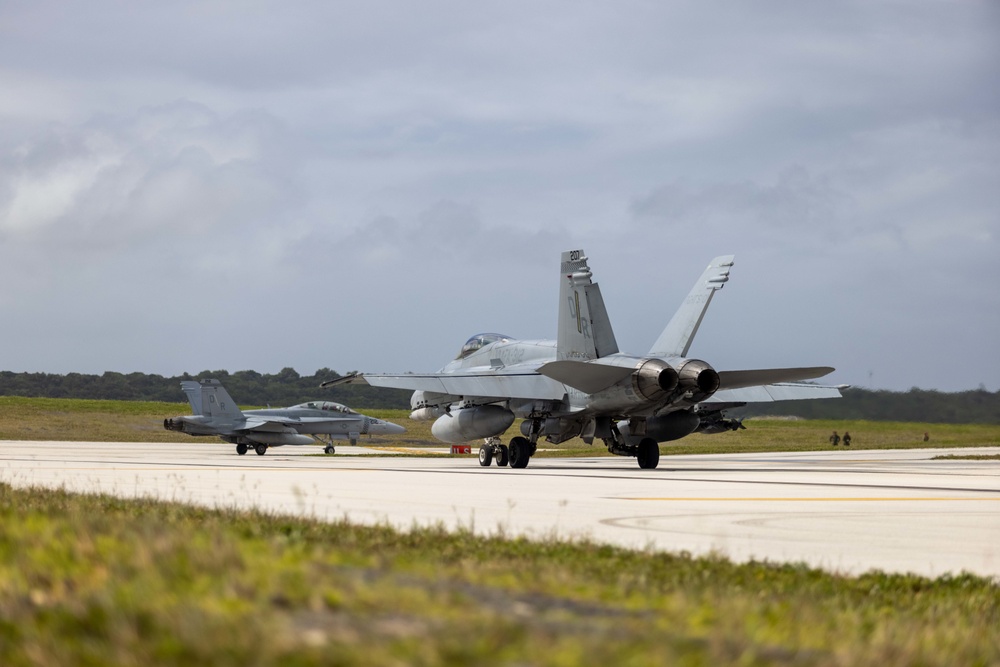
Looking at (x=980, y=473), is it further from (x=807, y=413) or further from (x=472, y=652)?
(x=472, y=652)

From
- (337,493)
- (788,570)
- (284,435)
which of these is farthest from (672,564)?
(284,435)

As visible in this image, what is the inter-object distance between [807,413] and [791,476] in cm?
1164

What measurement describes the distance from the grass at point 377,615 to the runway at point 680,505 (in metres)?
2.91

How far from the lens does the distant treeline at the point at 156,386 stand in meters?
112

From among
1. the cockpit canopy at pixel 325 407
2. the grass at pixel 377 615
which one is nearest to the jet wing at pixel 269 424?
the cockpit canopy at pixel 325 407

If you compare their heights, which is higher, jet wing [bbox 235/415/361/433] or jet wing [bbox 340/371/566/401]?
jet wing [bbox 340/371/566/401]

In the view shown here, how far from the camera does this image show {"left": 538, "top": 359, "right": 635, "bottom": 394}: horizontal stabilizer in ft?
71.8

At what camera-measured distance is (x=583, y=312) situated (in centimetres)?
2416

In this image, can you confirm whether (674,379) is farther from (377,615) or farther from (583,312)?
(377,615)

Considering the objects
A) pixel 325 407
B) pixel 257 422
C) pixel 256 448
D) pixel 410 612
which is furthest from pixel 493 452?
pixel 410 612

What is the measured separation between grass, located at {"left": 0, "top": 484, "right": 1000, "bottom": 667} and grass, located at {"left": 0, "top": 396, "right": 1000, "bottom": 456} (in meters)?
47.9

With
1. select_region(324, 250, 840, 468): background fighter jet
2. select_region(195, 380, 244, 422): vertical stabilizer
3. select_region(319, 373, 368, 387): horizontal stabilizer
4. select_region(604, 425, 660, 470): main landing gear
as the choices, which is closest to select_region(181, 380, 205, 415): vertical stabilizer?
select_region(195, 380, 244, 422): vertical stabilizer

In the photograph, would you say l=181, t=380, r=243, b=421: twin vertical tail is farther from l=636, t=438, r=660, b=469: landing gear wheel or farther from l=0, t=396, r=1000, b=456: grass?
l=636, t=438, r=660, b=469: landing gear wheel

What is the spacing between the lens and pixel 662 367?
72.3ft
